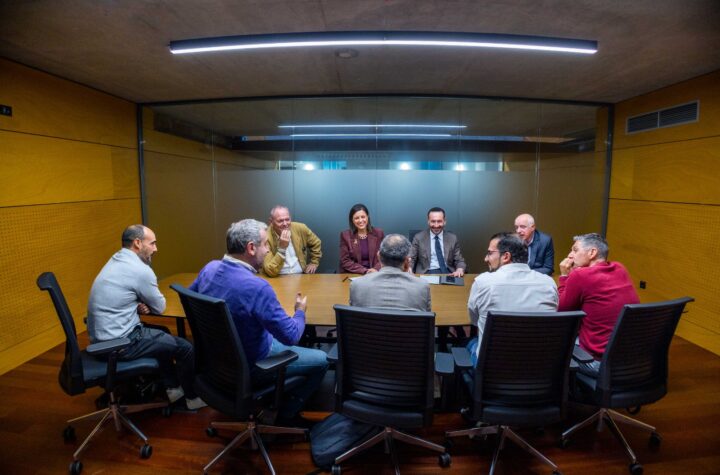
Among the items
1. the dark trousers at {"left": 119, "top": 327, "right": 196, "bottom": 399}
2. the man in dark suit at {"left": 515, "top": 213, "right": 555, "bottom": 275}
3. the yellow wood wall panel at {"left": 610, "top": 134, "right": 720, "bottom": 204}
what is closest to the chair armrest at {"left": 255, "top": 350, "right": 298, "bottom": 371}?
the dark trousers at {"left": 119, "top": 327, "right": 196, "bottom": 399}

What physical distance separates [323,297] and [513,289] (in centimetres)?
140

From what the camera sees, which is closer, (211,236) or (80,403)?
(80,403)

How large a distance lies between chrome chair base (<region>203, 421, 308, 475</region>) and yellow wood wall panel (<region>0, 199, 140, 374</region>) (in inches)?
93.2

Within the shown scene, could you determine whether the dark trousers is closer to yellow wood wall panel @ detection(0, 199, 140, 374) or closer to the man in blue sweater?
the man in blue sweater

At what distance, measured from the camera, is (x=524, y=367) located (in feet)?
5.53

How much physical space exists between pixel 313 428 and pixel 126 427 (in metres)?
1.23

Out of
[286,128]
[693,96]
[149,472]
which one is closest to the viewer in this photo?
[149,472]

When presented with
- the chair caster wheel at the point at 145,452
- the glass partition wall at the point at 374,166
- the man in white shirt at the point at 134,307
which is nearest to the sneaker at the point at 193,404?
the man in white shirt at the point at 134,307

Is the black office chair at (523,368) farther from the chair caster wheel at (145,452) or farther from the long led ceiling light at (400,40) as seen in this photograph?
the long led ceiling light at (400,40)

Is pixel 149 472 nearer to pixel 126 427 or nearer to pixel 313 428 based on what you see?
pixel 126 427

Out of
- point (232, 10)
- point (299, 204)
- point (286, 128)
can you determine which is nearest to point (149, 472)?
point (232, 10)

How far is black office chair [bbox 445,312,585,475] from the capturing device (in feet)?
5.25

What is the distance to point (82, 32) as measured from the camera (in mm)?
2600

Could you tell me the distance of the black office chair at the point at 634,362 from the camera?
1747 millimetres
